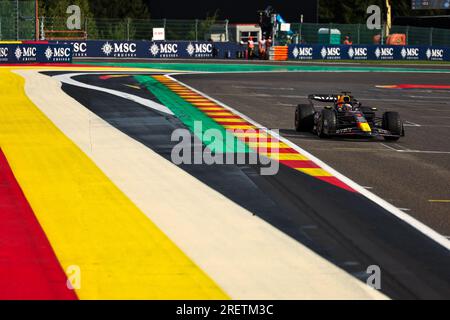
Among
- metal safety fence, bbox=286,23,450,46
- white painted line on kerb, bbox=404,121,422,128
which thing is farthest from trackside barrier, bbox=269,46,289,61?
white painted line on kerb, bbox=404,121,422,128

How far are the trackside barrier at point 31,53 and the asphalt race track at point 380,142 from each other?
9.44 m

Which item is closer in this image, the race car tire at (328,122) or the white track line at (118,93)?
the race car tire at (328,122)

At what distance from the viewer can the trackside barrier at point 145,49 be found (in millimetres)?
61219

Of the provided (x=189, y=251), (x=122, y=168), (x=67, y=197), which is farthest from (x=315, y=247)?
(x=122, y=168)

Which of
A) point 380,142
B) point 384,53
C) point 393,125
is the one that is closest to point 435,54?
point 384,53

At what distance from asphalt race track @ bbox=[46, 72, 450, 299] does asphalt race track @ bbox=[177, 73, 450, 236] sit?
3cm

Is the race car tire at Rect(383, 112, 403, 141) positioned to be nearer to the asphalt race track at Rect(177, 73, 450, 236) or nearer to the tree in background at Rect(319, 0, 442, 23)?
the asphalt race track at Rect(177, 73, 450, 236)

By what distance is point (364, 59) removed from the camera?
65.4 metres

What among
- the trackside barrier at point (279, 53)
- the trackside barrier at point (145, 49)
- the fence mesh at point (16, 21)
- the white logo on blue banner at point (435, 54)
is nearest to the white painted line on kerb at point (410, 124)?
the fence mesh at point (16, 21)

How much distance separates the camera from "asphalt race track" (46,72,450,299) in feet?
30.1

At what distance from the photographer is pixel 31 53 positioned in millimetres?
46062

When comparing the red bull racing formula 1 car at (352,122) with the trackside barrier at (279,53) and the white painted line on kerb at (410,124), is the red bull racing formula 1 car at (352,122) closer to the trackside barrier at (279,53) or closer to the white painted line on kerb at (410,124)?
the white painted line on kerb at (410,124)
